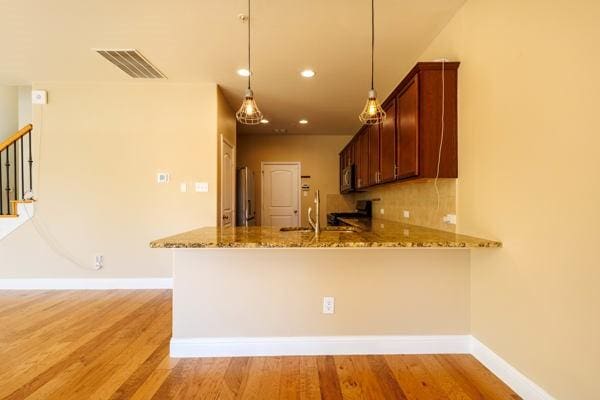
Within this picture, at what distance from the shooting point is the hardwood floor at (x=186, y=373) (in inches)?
70.0

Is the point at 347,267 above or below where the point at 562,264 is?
below

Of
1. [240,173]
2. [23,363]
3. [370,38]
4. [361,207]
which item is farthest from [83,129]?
[361,207]

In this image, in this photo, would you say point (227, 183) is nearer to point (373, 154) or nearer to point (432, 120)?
point (373, 154)

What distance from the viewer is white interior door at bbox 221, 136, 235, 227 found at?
4201 mm

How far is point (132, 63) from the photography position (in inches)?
129

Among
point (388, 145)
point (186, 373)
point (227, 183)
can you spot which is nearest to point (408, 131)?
point (388, 145)

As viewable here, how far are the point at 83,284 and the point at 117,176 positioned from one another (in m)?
1.48

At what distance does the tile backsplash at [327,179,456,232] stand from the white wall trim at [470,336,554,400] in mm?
892

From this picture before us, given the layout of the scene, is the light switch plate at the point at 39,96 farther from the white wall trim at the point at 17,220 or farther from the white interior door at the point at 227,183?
the white interior door at the point at 227,183

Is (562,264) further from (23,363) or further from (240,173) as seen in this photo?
(240,173)

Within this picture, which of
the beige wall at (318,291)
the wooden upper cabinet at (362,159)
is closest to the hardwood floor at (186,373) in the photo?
the beige wall at (318,291)

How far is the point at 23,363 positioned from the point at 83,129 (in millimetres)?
2843

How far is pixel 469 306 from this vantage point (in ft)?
7.33

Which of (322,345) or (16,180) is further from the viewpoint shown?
(16,180)
